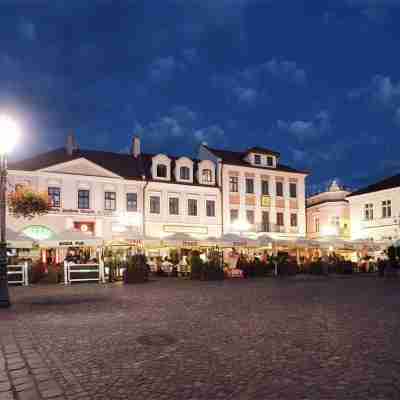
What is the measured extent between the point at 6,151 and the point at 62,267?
11.2m

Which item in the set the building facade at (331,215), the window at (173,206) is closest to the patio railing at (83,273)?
the window at (173,206)

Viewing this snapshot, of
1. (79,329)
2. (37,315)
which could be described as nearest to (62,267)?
(37,315)

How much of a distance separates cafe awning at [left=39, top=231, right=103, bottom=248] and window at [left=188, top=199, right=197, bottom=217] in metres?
19.7

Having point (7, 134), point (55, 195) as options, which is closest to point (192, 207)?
point (55, 195)

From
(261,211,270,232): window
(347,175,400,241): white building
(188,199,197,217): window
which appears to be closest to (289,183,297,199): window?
(261,211,270,232): window

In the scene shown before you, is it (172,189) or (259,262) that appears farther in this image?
(172,189)

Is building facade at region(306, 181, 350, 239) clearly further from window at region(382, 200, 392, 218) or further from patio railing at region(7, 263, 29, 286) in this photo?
patio railing at region(7, 263, 29, 286)

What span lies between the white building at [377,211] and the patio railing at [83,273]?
29274 millimetres

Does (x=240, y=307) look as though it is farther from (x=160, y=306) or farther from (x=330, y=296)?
(x=330, y=296)

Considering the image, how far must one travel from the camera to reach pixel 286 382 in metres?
5.30

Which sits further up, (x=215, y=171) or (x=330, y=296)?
(x=215, y=171)

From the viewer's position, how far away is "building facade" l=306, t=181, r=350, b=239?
5025 centimetres

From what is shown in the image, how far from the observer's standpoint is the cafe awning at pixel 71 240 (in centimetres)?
2238

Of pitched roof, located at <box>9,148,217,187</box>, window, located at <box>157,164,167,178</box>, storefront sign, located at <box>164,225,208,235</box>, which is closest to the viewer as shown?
pitched roof, located at <box>9,148,217,187</box>
